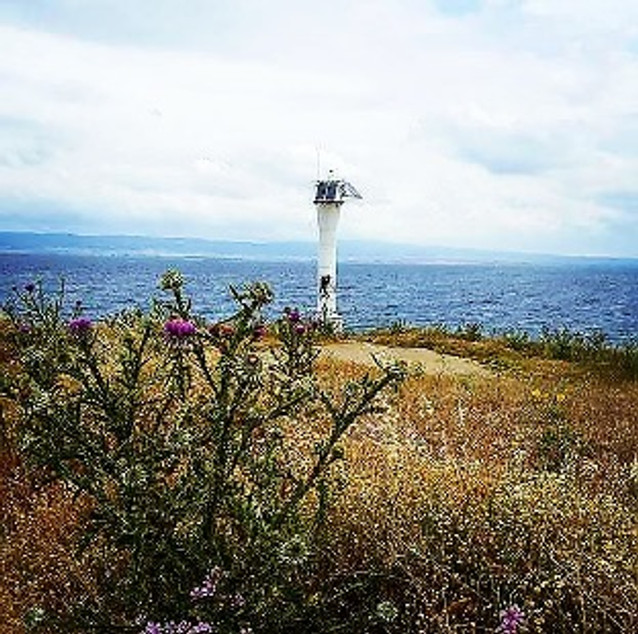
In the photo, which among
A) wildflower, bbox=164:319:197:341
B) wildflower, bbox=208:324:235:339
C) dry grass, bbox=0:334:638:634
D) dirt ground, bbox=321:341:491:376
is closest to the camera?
wildflower, bbox=164:319:197:341

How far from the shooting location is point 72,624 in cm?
390

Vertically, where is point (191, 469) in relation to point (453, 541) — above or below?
above

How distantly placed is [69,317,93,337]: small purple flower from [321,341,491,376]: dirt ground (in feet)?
28.6

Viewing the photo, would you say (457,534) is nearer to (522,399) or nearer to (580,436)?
(580,436)

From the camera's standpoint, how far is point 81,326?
13.0 feet

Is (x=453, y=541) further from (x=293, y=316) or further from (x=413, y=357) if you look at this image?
(x=413, y=357)

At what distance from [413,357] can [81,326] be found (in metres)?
11.3

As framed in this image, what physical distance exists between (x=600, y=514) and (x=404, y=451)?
1397 mm

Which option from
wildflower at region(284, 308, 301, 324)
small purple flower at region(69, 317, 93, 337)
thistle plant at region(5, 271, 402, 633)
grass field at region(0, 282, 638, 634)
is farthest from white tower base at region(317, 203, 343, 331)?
small purple flower at region(69, 317, 93, 337)

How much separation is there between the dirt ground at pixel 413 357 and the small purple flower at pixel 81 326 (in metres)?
8.72

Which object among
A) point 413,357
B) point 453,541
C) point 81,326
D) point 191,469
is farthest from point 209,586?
point 413,357

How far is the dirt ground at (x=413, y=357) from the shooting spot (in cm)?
1355

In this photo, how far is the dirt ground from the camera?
44.5ft

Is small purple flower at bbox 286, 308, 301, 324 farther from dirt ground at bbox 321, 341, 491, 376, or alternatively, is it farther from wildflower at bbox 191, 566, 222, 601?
dirt ground at bbox 321, 341, 491, 376
